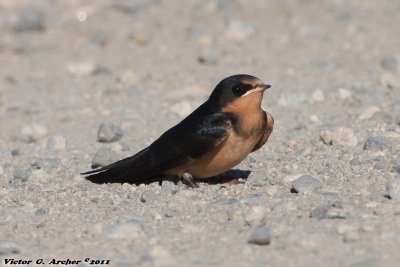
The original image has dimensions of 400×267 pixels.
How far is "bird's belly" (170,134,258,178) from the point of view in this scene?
716 centimetres

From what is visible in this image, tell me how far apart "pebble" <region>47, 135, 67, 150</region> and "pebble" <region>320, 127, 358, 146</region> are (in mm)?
2475

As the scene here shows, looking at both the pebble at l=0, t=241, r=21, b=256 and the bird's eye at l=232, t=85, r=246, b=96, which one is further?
the bird's eye at l=232, t=85, r=246, b=96

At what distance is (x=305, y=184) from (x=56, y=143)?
10.8ft

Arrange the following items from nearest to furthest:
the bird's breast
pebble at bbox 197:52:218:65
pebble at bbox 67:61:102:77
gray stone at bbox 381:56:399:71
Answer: the bird's breast < gray stone at bbox 381:56:399:71 < pebble at bbox 67:61:102:77 < pebble at bbox 197:52:218:65

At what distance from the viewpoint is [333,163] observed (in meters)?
7.67

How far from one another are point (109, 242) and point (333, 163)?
2361 mm

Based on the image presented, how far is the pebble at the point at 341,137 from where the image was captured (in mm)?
8414

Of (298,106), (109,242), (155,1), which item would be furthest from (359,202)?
(155,1)

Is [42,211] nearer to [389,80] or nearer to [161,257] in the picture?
[161,257]

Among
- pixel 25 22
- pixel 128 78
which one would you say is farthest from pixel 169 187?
pixel 25 22

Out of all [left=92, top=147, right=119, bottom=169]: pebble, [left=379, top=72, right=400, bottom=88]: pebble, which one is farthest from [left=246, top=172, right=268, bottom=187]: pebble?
[left=379, top=72, right=400, bottom=88]: pebble

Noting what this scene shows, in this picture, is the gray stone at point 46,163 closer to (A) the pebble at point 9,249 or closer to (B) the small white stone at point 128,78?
(A) the pebble at point 9,249

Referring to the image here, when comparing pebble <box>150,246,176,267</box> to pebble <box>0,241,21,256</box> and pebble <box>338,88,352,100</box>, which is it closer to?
pebble <box>0,241,21,256</box>

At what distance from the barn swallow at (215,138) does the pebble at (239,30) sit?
6783 millimetres
